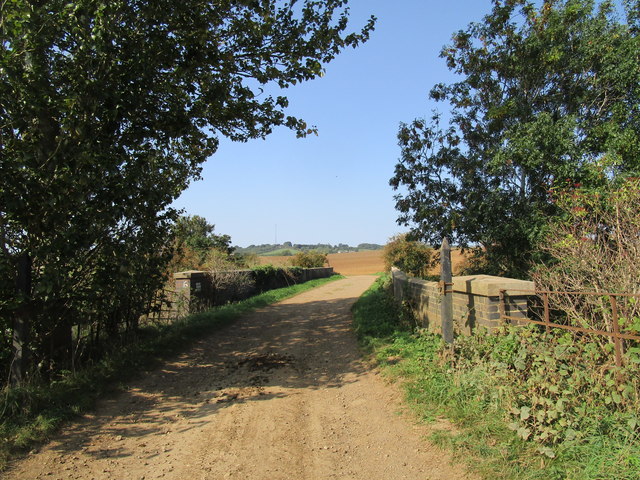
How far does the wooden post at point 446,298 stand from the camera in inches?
215

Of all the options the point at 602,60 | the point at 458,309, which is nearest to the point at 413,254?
the point at 602,60

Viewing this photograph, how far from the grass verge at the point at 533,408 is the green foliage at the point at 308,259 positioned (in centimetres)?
2881

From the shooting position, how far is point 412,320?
843 cm

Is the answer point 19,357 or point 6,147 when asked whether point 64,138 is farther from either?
point 19,357

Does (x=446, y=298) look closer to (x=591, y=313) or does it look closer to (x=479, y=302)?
(x=479, y=302)

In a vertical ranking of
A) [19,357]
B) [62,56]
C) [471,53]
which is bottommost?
[19,357]

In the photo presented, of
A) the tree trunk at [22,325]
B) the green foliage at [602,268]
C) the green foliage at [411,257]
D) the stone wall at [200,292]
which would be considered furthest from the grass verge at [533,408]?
the green foliage at [411,257]

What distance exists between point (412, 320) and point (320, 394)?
3.71 metres

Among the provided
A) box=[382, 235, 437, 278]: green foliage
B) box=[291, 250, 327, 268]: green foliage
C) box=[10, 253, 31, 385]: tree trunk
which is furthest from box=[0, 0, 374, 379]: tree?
box=[291, 250, 327, 268]: green foliage

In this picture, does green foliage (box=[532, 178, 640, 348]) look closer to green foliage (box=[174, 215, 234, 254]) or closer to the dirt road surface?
the dirt road surface

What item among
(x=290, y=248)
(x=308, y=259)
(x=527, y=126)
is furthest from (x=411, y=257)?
(x=290, y=248)

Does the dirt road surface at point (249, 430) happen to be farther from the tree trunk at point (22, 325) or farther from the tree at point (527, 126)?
the tree at point (527, 126)

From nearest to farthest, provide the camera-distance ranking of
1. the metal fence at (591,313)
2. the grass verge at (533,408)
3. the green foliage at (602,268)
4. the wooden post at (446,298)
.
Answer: the grass verge at (533,408)
the metal fence at (591,313)
the green foliage at (602,268)
the wooden post at (446,298)

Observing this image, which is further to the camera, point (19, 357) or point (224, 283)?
point (224, 283)
